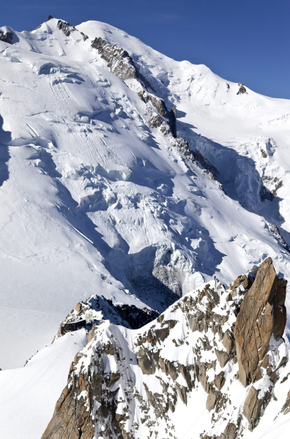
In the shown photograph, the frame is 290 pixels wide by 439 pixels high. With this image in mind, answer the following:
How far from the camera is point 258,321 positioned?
2259 centimetres

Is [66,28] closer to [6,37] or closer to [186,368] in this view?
[6,37]

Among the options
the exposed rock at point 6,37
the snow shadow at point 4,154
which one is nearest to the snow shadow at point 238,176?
the exposed rock at point 6,37

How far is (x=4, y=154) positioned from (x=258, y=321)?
198ft

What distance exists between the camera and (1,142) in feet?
246

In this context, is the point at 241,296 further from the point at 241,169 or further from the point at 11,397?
the point at 241,169

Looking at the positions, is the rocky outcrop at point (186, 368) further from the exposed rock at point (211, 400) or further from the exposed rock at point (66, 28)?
the exposed rock at point (66, 28)

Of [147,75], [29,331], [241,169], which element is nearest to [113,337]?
[29,331]

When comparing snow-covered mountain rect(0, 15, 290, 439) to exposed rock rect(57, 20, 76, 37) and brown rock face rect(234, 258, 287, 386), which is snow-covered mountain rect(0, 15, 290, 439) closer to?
exposed rock rect(57, 20, 76, 37)

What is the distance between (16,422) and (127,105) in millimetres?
81391

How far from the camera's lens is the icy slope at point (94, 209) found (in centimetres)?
5591

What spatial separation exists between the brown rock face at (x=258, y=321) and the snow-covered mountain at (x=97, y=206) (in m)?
9.10

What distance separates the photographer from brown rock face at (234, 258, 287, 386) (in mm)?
22250

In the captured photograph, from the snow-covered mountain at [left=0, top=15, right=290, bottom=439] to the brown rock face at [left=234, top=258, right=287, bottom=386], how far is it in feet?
29.8

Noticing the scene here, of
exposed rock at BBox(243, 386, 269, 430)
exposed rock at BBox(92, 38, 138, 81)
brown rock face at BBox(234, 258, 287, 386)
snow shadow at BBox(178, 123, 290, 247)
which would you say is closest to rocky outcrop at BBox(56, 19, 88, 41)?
exposed rock at BBox(92, 38, 138, 81)
